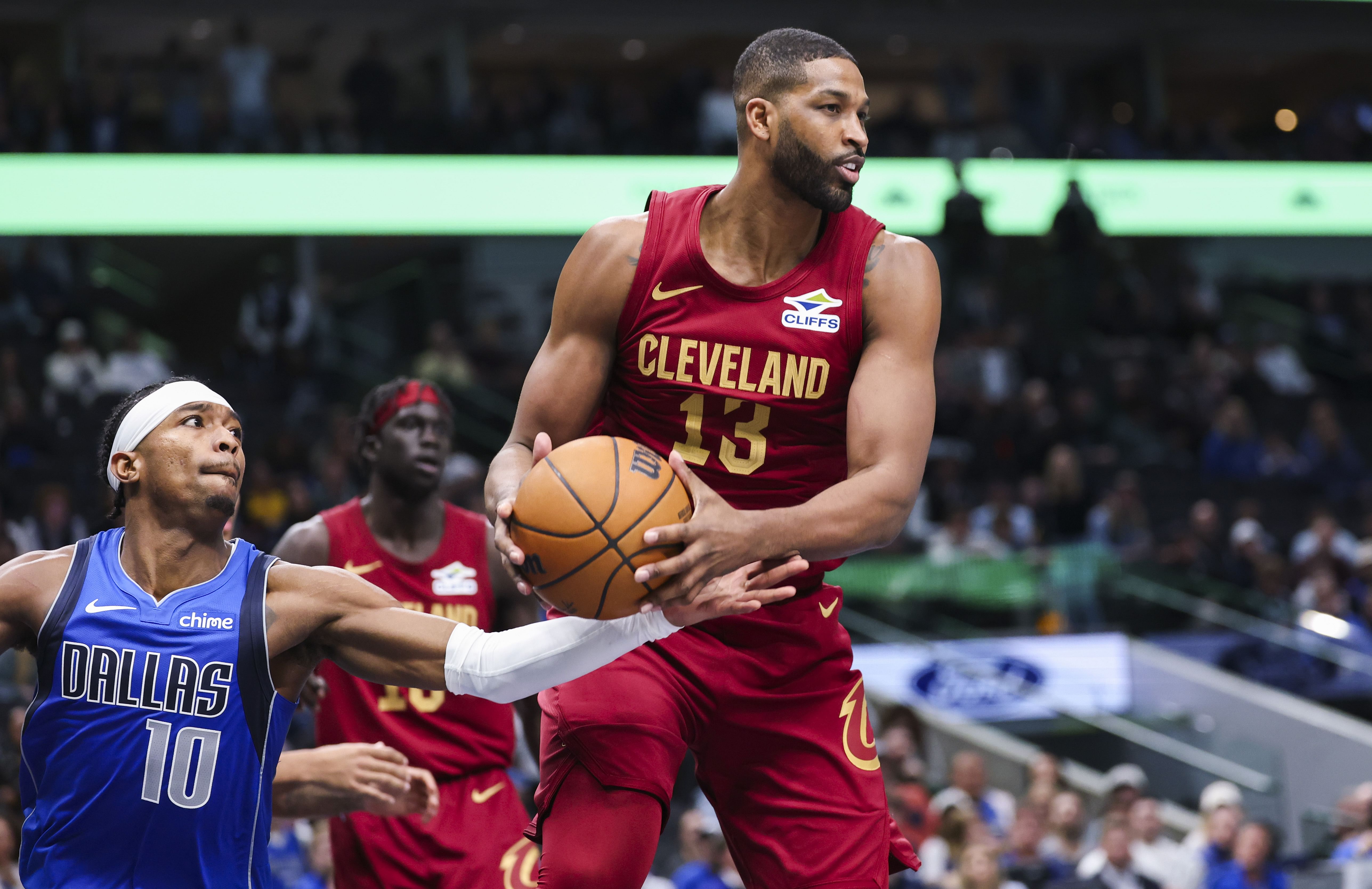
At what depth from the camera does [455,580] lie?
557cm

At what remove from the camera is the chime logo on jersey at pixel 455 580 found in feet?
18.2

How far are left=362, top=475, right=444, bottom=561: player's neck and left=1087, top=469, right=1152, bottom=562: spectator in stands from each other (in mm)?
10756

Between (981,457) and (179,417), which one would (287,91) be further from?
(179,417)

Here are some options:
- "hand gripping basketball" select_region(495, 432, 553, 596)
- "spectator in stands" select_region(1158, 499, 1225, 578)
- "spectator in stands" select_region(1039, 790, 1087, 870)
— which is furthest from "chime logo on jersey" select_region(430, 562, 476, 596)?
"spectator in stands" select_region(1158, 499, 1225, 578)

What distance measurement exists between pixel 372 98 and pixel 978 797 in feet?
39.0

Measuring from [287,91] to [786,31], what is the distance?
20.0m

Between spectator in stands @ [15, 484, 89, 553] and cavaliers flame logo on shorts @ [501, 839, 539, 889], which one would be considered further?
spectator in stands @ [15, 484, 89, 553]

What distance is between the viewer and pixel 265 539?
1273cm

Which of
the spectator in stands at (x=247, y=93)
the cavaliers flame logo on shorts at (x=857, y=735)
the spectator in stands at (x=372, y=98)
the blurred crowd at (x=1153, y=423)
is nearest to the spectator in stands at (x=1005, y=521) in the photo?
the blurred crowd at (x=1153, y=423)

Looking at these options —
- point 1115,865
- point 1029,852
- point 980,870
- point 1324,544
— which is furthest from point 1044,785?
point 1324,544

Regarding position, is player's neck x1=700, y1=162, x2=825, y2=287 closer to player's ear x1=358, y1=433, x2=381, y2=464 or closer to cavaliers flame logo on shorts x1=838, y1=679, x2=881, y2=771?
cavaliers flame logo on shorts x1=838, y1=679, x2=881, y2=771

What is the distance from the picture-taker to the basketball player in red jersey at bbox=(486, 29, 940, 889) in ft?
12.4

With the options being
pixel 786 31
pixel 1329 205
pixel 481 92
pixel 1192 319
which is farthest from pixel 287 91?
pixel 786 31

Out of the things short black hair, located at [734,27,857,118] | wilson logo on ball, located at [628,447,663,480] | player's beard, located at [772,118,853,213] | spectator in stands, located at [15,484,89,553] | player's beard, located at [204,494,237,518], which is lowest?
spectator in stands, located at [15,484,89,553]
